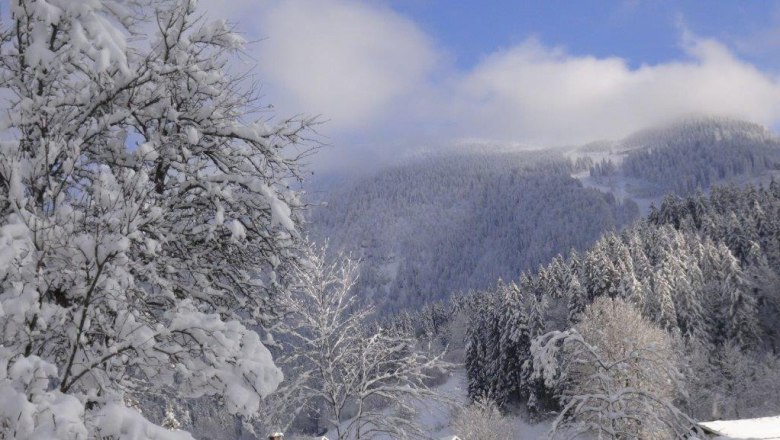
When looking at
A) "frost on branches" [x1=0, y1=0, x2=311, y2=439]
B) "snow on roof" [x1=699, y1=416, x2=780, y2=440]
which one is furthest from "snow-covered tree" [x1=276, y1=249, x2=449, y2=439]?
"snow on roof" [x1=699, y1=416, x2=780, y2=440]

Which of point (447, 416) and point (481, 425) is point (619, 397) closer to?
point (447, 416)

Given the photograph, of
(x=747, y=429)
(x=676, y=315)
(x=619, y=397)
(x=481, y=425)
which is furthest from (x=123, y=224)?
(x=676, y=315)

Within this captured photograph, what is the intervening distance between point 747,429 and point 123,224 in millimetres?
15780

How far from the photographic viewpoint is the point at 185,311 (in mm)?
3814

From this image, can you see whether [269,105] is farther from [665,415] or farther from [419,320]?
[419,320]

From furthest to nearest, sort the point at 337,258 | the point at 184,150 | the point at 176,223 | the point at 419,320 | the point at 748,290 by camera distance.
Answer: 1. the point at 419,320
2. the point at 748,290
3. the point at 337,258
4. the point at 176,223
5. the point at 184,150

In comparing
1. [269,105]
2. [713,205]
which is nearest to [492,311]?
[713,205]

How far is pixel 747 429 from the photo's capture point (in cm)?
1388

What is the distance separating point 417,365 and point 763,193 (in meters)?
88.9

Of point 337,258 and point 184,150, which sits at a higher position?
point 184,150

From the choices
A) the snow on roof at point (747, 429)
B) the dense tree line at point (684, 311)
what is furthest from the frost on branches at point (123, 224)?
the dense tree line at point (684, 311)

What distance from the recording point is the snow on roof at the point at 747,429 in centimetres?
1314

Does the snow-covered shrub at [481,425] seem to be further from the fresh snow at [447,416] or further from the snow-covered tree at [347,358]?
the snow-covered tree at [347,358]

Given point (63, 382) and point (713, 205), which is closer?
point (63, 382)
